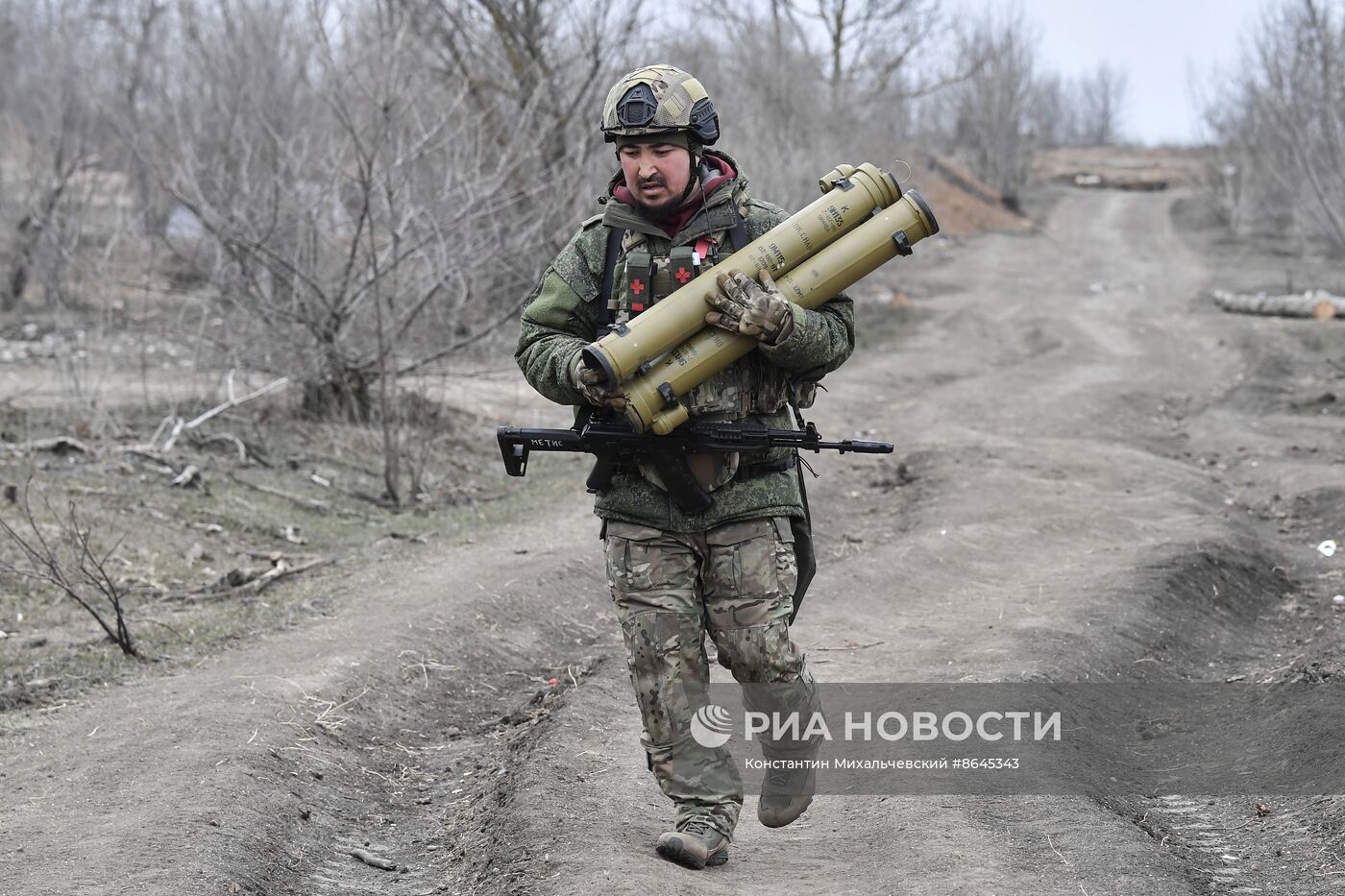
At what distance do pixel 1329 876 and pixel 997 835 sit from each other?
97 centimetres

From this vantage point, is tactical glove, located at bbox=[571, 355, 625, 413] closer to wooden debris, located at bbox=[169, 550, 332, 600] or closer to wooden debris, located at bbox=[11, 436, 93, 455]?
wooden debris, located at bbox=[169, 550, 332, 600]

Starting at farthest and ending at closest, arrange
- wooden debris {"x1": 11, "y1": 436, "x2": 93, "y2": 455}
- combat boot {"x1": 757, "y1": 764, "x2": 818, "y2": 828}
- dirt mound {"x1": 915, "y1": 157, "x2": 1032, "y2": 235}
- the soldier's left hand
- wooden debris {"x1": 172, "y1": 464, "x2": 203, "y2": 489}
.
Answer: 1. dirt mound {"x1": 915, "y1": 157, "x2": 1032, "y2": 235}
2. wooden debris {"x1": 11, "y1": 436, "x2": 93, "y2": 455}
3. wooden debris {"x1": 172, "y1": 464, "x2": 203, "y2": 489}
4. combat boot {"x1": 757, "y1": 764, "x2": 818, "y2": 828}
5. the soldier's left hand

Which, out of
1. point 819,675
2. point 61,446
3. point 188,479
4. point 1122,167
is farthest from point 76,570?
point 1122,167

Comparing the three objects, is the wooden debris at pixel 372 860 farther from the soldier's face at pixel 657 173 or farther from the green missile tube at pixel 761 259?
the soldier's face at pixel 657 173

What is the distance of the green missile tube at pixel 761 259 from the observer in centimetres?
385

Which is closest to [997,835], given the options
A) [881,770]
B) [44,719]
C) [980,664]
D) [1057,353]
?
[881,770]

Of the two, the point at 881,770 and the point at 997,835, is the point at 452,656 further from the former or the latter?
the point at 997,835

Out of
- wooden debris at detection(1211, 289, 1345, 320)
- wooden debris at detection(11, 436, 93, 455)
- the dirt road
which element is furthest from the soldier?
wooden debris at detection(1211, 289, 1345, 320)

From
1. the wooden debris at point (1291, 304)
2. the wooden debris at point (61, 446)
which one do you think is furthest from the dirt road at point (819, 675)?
the wooden debris at point (1291, 304)

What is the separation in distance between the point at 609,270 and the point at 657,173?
12.8 inches

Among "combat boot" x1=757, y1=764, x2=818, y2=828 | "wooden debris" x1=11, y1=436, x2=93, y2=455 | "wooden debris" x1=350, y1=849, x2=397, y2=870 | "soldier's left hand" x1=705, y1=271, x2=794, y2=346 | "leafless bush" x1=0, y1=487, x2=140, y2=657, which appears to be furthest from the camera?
"wooden debris" x1=11, y1=436, x2=93, y2=455

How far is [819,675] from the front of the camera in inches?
259

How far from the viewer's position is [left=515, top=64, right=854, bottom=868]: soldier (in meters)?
4.00

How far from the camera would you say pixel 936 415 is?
15.0 metres
